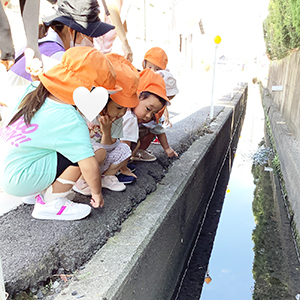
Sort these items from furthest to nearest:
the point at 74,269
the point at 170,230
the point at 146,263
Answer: the point at 170,230 → the point at 146,263 → the point at 74,269

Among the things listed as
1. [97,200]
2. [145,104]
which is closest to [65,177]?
[97,200]

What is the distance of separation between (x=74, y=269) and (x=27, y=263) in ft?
0.70

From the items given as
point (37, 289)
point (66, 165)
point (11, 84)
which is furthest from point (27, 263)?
point (11, 84)

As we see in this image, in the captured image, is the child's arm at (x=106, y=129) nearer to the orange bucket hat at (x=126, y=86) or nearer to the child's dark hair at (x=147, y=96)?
the orange bucket hat at (x=126, y=86)

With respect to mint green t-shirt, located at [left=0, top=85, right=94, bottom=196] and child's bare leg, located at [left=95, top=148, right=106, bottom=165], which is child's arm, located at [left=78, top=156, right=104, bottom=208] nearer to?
mint green t-shirt, located at [left=0, top=85, right=94, bottom=196]

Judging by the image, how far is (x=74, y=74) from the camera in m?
1.63

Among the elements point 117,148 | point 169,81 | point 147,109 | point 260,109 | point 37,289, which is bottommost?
point 260,109

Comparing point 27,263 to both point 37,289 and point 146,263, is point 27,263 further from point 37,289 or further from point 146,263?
point 146,263

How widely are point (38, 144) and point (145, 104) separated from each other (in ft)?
3.34

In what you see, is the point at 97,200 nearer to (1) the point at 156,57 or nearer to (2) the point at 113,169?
(2) the point at 113,169

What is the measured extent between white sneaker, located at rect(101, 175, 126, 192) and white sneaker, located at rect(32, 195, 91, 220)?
0.44 m

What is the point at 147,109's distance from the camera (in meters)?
2.48

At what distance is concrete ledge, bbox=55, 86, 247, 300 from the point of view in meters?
1.40

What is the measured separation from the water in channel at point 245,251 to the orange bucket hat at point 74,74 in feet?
5.86
